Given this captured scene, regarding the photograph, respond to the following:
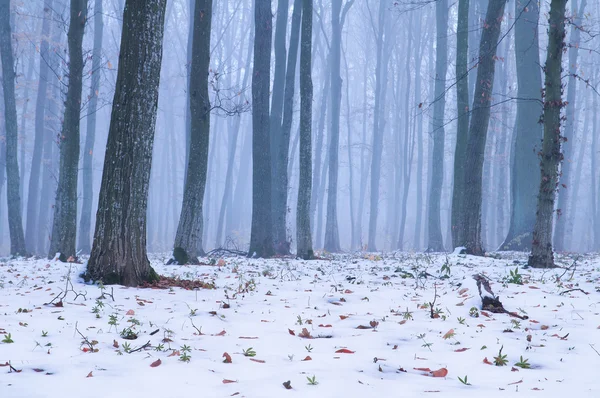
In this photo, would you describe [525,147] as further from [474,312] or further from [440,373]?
[440,373]

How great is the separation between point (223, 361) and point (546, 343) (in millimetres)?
2503

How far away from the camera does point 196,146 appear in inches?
416

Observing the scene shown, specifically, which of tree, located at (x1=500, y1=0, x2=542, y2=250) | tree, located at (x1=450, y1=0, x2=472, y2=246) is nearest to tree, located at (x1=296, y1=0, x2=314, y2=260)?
tree, located at (x1=450, y1=0, x2=472, y2=246)

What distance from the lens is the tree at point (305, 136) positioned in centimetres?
1266

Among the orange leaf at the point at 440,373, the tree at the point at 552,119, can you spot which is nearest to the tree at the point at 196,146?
the tree at the point at 552,119

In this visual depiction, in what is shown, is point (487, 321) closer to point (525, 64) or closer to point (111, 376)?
point (111, 376)

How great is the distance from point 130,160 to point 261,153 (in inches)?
307

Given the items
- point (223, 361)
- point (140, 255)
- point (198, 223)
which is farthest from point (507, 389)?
point (198, 223)

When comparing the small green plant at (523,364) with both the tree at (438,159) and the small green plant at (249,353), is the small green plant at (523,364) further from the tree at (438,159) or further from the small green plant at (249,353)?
the tree at (438,159)

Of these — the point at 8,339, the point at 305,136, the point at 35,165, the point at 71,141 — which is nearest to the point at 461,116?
the point at 305,136

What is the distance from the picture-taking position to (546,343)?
391 centimetres

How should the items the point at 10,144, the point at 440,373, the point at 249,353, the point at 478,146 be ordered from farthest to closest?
the point at 10,144
the point at 478,146
the point at 249,353
the point at 440,373

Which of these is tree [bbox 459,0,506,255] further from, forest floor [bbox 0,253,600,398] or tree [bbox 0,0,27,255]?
tree [bbox 0,0,27,255]

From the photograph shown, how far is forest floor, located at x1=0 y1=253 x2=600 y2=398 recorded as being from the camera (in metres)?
2.80
